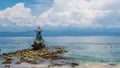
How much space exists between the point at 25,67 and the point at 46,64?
593 cm

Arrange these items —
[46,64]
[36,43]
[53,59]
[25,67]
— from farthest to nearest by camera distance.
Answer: [36,43] < [53,59] < [46,64] < [25,67]

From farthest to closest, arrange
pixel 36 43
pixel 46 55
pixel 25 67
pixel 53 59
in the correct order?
pixel 36 43, pixel 46 55, pixel 53 59, pixel 25 67

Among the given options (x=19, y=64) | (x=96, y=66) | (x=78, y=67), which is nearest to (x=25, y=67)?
(x=19, y=64)

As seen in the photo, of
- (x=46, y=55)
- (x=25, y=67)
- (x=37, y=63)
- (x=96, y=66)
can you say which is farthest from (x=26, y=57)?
(x=96, y=66)

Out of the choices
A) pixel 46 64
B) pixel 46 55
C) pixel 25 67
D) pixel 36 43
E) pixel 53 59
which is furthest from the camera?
pixel 36 43

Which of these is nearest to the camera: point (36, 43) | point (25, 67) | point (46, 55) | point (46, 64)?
point (25, 67)

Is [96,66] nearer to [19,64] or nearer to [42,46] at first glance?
[19,64]

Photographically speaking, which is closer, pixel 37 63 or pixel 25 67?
pixel 25 67

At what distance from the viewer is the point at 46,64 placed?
61875 millimetres

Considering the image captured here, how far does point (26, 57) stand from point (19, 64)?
10.5m

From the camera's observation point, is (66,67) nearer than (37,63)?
Yes

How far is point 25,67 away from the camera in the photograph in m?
57.5

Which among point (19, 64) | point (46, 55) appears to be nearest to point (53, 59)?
point (46, 55)

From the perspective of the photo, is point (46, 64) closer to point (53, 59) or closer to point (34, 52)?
point (53, 59)
